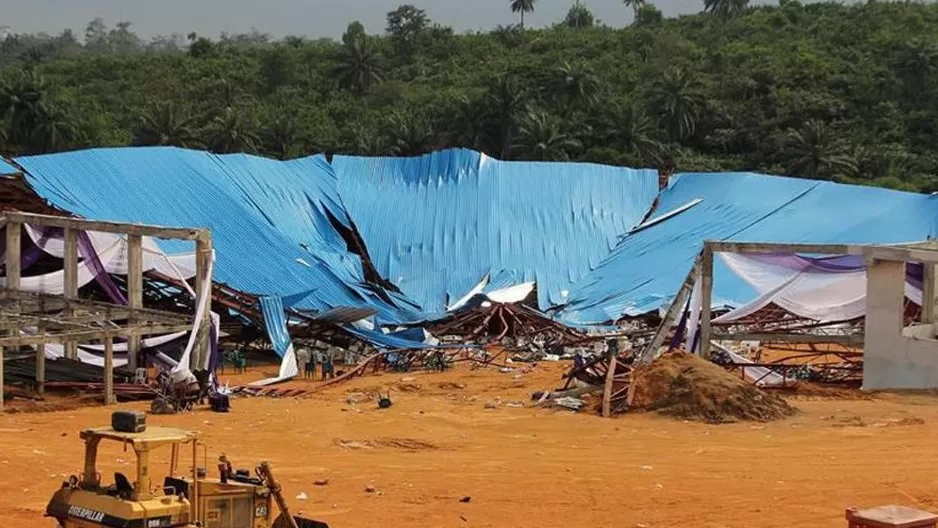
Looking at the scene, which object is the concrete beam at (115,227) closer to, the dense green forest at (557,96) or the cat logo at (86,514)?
the cat logo at (86,514)

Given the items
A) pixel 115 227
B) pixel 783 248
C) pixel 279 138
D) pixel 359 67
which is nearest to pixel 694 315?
pixel 783 248

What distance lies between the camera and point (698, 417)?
66.5 feet

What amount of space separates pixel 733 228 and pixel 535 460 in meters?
22.7

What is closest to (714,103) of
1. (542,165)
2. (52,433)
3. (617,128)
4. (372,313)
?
(617,128)

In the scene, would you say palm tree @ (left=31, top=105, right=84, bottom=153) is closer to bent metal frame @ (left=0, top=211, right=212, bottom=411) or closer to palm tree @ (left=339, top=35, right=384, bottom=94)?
palm tree @ (left=339, top=35, right=384, bottom=94)

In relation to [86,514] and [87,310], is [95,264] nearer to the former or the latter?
[87,310]

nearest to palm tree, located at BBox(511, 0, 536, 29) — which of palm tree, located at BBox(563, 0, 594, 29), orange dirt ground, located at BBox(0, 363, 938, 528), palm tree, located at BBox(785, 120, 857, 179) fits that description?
palm tree, located at BBox(563, 0, 594, 29)

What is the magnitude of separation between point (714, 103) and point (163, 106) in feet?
85.5

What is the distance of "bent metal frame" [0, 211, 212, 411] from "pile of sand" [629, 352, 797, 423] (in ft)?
27.5

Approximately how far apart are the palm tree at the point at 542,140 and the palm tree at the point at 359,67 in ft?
52.3

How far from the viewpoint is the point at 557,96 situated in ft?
214

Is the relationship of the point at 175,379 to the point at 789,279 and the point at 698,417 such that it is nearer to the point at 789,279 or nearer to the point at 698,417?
the point at 698,417

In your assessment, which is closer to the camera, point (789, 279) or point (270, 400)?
point (270, 400)

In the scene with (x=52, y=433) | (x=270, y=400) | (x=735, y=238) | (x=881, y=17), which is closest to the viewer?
(x=52, y=433)
